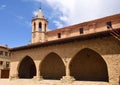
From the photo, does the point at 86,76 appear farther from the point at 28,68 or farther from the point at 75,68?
the point at 28,68

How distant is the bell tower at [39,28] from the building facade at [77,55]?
443cm

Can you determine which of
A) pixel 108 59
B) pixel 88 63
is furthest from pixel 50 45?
pixel 108 59

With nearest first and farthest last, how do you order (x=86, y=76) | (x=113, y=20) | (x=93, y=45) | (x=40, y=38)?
(x=93, y=45)
(x=86, y=76)
(x=113, y=20)
(x=40, y=38)

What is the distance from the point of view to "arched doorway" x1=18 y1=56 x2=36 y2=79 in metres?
24.8

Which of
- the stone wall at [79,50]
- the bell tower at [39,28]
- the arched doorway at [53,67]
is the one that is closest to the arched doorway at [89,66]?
the stone wall at [79,50]

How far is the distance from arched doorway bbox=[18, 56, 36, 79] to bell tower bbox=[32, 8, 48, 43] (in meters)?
9.18

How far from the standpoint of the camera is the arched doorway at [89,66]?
60.1ft

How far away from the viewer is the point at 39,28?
3581 centimetres

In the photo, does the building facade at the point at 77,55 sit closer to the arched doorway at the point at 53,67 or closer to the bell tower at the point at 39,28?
the arched doorway at the point at 53,67

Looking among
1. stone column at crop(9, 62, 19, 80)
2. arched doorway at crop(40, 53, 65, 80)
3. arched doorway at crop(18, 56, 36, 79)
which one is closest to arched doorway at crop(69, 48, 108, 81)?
arched doorway at crop(40, 53, 65, 80)

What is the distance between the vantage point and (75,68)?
66.8ft

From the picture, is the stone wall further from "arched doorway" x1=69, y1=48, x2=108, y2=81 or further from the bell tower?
the bell tower

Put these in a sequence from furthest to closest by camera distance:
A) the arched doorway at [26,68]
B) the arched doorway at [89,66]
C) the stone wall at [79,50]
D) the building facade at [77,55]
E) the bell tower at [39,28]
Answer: the bell tower at [39,28] < the arched doorway at [26,68] < the arched doorway at [89,66] < the building facade at [77,55] < the stone wall at [79,50]

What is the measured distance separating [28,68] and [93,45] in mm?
13695
